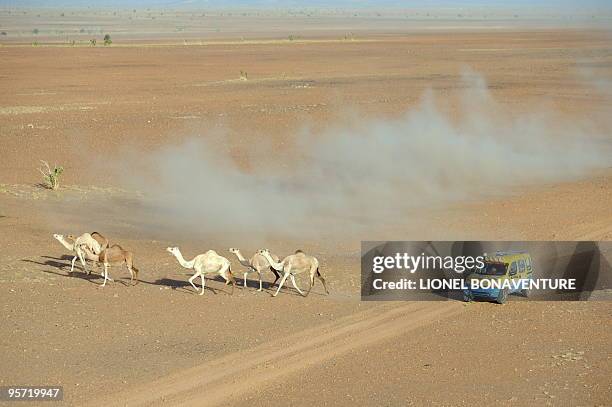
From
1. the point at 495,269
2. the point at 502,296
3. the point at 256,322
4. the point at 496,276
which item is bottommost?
the point at 256,322

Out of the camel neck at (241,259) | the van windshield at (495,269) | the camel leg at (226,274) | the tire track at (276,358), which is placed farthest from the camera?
the camel neck at (241,259)

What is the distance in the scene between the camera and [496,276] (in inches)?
632

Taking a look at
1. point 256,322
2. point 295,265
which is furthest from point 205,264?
point 256,322

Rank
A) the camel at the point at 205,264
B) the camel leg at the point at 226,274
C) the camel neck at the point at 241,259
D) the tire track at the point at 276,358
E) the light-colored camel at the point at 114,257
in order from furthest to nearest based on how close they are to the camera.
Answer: the light-colored camel at the point at 114,257 < the camel neck at the point at 241,259 < the camel leg at the point at 226,274 < the camel at the point at 205,264 < the tire track at the point at 276,358

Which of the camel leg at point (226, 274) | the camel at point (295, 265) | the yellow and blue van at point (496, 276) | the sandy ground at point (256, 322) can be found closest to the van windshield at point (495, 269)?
the yellow and blue van at point (496, 276)

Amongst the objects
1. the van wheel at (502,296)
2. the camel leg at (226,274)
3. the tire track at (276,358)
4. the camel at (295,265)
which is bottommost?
the tire track at (276,358)

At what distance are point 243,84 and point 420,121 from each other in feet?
64.6

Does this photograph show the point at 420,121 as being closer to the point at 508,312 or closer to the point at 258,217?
the point at 258,217

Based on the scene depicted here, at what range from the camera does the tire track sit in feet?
41.1

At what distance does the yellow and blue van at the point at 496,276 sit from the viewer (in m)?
16.1

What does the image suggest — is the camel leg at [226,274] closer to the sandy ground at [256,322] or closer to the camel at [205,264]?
the camel at [205,264]

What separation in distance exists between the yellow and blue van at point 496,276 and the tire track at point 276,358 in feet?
1.35

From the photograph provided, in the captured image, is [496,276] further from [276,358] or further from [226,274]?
[226,274]

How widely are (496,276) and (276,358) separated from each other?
14.1 ft
